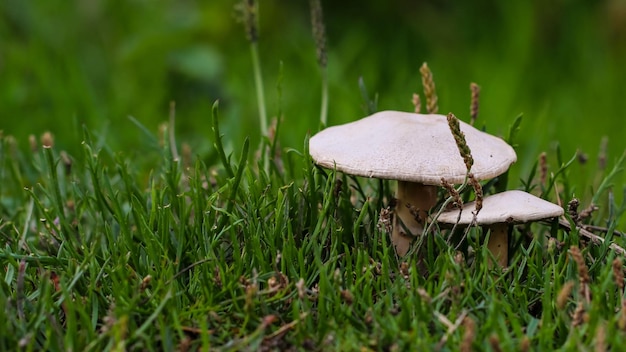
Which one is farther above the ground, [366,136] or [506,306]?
[366,136]

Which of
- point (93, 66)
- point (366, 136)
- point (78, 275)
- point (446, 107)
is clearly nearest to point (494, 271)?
point (366, 136)

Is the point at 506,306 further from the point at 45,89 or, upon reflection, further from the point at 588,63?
the point at 588,63

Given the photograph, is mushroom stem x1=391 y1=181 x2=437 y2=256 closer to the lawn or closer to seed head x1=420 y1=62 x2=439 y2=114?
the lawn

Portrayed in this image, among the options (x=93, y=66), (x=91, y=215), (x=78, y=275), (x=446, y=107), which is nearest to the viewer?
(x=78, y=275)

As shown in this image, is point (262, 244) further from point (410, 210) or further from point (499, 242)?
point (499, 242)

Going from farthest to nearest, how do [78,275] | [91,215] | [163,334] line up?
[91,215] → [78,275] → [163,334]

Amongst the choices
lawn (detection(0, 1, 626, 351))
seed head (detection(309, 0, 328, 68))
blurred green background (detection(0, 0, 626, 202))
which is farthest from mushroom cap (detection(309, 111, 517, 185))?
blurred green background (detection(0, 0, 626, 202))

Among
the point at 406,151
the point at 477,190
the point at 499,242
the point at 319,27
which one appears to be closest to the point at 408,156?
the point at 406,151

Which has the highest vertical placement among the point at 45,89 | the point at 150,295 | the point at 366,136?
the point at 366,136
